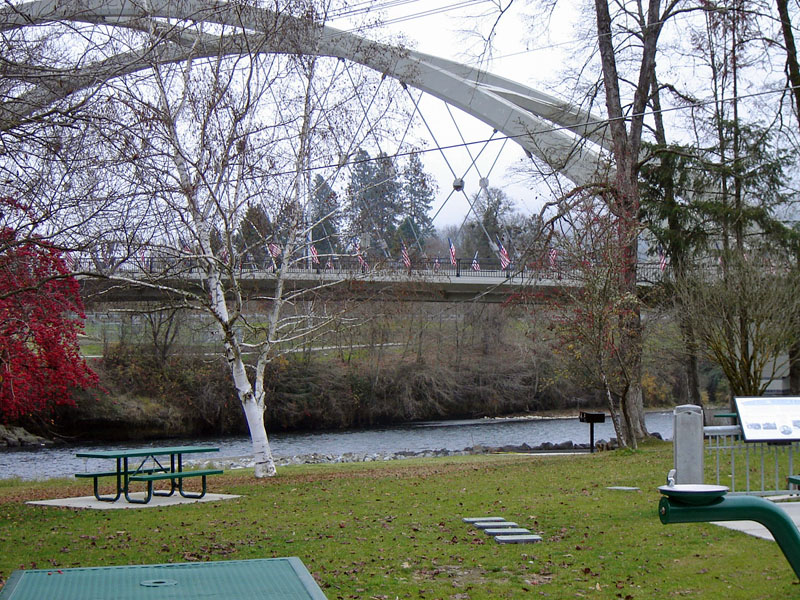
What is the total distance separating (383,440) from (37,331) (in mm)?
21521

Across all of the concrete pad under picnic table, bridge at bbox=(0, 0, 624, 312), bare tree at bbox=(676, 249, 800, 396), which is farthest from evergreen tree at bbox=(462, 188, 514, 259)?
the concrete pad under picnic table

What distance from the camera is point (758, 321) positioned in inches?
730

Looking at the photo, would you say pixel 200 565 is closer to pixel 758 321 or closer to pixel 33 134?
pixel 33 134

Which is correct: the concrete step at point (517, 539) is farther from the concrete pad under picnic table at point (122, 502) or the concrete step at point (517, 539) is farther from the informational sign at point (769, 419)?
the concrete pad under picnic table at point (122, 502)

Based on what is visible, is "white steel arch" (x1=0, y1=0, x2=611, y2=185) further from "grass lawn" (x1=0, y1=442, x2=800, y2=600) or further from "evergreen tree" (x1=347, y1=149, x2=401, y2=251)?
"grass lawn" (x1=0, y1=442, x2=800, y2=600)

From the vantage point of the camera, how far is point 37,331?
1320cm

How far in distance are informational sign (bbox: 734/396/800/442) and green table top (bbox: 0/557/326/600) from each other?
6.49 meters

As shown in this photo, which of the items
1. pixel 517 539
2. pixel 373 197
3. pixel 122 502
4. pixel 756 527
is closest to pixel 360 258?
pixel 373 197

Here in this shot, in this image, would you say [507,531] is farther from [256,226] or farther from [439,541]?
[256,226]

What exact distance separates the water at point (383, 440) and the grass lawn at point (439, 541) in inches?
592

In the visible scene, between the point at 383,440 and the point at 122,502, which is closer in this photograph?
the point at 122,502

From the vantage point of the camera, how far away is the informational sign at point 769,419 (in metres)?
8.72

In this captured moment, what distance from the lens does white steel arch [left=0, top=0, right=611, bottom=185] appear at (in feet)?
22.3

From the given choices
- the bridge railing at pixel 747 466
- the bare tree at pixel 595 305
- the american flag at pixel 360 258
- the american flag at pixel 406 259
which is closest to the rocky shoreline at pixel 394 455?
the bare tree at pixel 595 305
